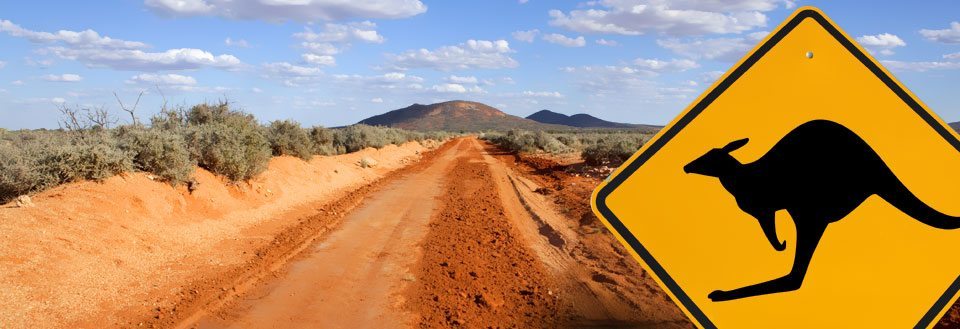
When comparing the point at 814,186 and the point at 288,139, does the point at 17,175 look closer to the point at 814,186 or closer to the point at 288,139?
the point at 288,139

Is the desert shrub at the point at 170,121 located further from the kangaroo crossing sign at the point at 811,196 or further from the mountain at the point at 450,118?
the mountain at the point at 450,118

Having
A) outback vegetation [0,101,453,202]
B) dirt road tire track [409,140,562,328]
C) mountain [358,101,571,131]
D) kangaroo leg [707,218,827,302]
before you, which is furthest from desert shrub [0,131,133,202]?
mountain [358,101,571,131]

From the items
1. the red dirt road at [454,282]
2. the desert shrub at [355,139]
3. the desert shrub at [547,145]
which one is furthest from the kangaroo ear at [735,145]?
the desert shrub at [547,145]

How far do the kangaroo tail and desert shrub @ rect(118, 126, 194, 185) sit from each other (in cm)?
1050

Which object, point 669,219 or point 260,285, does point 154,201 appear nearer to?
point 260,285

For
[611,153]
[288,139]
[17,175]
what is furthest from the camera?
[611,153]

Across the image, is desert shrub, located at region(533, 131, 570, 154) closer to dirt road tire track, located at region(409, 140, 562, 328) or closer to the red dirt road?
the red dirt road

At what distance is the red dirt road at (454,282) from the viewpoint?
5152 millimetres

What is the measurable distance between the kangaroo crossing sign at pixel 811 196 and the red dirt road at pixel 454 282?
10.5ft

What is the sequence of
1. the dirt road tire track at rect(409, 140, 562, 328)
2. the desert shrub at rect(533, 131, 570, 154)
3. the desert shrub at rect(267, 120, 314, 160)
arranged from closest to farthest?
the dirt road tire track at rect(409, 140, 562, 328)
the desert shrub at rect(267, 120, 314, 160)
the desert shrub at rect(533, 131, 570, 154)

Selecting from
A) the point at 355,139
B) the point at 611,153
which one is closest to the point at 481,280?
the point at 611,153

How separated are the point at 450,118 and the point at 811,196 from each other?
174 m

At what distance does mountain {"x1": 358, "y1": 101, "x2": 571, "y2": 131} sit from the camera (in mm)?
161875

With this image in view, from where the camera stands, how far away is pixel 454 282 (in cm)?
620
